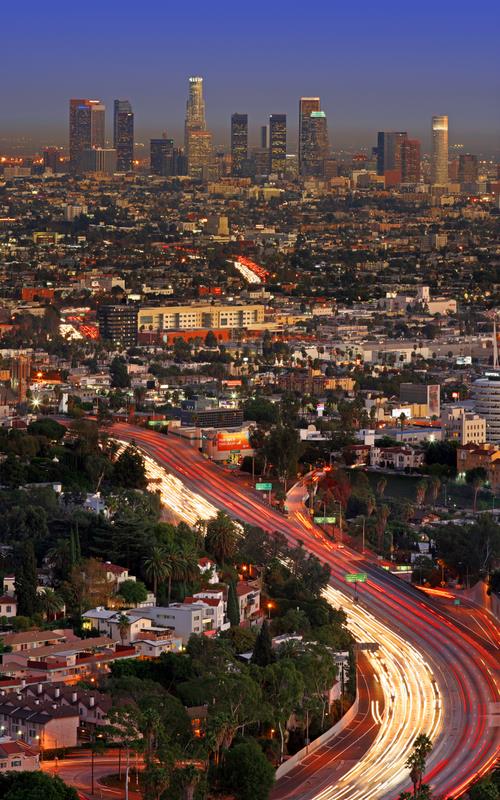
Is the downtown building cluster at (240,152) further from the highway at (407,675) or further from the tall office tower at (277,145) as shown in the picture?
the highway at (407,675)

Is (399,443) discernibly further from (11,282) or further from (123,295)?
(11,282)

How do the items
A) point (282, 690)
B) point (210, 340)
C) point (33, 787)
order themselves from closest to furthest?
point (33, 787)
point (282, 690)
point (210, 340)

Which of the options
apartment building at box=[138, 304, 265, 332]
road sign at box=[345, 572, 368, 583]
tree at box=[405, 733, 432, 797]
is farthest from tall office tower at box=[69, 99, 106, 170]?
tree at box=[405, 733, 432, 797]

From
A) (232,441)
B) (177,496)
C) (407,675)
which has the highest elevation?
(177,496)

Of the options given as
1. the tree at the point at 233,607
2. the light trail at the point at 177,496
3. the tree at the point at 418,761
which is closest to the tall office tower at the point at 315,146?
the light trail at the point at 177,496

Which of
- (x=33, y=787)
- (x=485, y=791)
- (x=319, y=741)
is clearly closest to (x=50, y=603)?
(x=319, y=741)

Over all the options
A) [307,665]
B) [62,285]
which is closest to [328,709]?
[307,665]

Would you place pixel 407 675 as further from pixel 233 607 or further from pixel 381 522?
pixel 381 522

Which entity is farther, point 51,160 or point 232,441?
point 51,160
